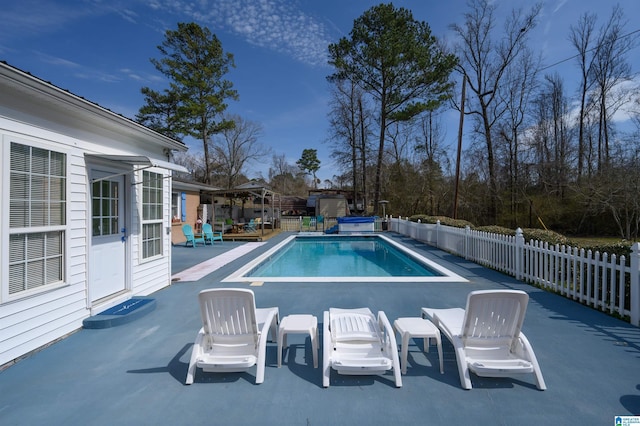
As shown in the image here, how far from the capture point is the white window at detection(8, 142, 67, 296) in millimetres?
2846

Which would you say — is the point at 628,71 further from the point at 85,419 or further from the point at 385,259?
the point at 85,419

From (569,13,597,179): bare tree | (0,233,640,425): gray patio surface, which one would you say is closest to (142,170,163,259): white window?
(0,233,640,425): gray patio surface

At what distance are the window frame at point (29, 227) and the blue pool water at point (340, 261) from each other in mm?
3695

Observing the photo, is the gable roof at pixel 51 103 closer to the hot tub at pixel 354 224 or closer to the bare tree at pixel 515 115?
the hot tub at pixel 354 224

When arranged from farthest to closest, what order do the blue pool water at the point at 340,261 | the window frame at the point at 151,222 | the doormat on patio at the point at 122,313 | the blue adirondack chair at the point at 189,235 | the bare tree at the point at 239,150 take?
the bare tree at the point at 239,150 < the blue adirondack chair at the point at 189,235 < the blue pool water at the point at 340,261 < the window frame at the point at 151,222 < the doormat on patio at the point at 122,313

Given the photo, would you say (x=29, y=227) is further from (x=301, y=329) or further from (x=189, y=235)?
(x=189, y=235)

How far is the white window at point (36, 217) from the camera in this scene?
285cm

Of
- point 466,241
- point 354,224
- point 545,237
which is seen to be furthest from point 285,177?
point 545,237

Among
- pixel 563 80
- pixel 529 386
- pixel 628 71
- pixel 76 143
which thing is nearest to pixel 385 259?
pixel 529 386

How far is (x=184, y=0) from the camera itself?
34.3ft

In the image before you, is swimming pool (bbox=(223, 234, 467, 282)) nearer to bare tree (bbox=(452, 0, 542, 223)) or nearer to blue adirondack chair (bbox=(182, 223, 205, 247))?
blue adirondack chair (bbox=(182, 223, 205, 247))

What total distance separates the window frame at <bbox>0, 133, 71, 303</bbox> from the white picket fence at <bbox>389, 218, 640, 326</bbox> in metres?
6.76

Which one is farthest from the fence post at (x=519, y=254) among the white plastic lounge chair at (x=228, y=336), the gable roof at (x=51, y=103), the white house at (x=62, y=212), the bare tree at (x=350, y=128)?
the bare tree at (x=350, y=128)

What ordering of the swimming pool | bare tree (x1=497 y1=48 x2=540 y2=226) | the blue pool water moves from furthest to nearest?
bare tree (x1=497 y1=48 x2=540 y2=226) → the blue pool water → the swimming pool
